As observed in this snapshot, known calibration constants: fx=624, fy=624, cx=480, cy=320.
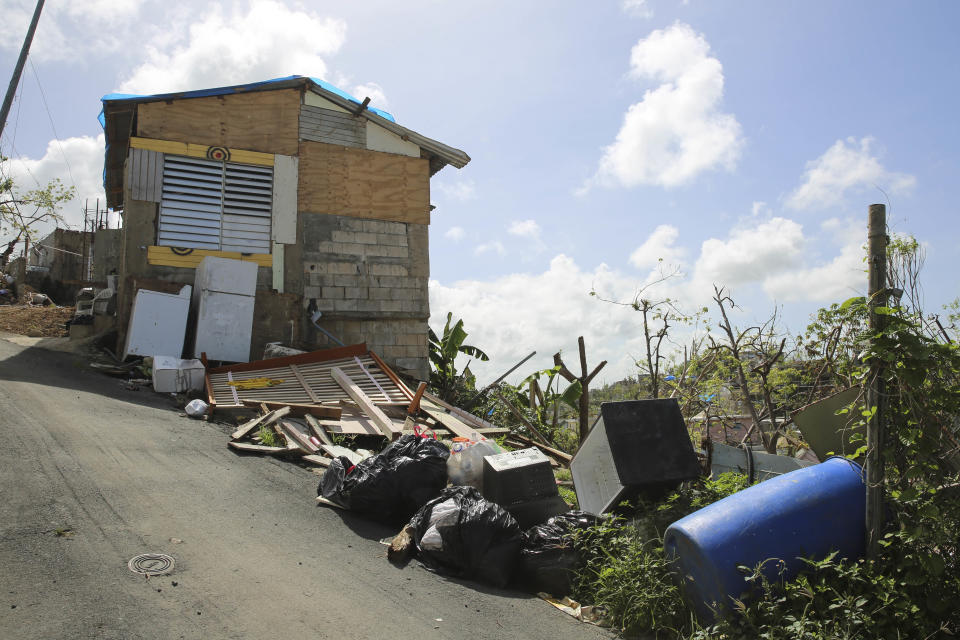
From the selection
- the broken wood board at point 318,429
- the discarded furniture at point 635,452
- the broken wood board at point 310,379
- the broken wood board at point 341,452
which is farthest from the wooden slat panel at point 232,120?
the discarded furniture at point 635,452

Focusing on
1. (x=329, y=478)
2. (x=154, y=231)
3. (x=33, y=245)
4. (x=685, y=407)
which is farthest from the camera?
(x=33, y=245)

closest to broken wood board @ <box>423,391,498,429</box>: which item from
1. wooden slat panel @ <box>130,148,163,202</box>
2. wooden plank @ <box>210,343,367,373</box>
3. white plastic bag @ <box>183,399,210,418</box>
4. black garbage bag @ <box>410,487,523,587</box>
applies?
wooden plank @ <box>210,343,367,373</box>

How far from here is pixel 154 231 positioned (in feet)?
38.1

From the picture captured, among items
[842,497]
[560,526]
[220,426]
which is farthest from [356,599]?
[220,426]

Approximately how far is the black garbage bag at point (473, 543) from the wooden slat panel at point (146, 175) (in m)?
9.62

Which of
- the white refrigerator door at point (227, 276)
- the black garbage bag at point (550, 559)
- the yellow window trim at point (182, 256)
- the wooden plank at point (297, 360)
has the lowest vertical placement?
the black garbage bag at point (550, 559)

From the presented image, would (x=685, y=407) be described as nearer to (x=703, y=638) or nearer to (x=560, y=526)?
(x=560, y=526)

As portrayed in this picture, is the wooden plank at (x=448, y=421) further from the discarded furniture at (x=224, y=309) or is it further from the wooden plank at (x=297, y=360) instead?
the discarded furniture at (x=224, y=309)

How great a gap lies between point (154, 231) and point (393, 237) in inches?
180

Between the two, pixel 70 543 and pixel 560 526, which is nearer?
pixel 70 543

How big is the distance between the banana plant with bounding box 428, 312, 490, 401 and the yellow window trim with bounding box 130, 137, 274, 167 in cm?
503

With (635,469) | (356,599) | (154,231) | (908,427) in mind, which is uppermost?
(154,231)

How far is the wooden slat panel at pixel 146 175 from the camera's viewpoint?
1141 cm

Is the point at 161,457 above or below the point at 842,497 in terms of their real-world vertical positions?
below
